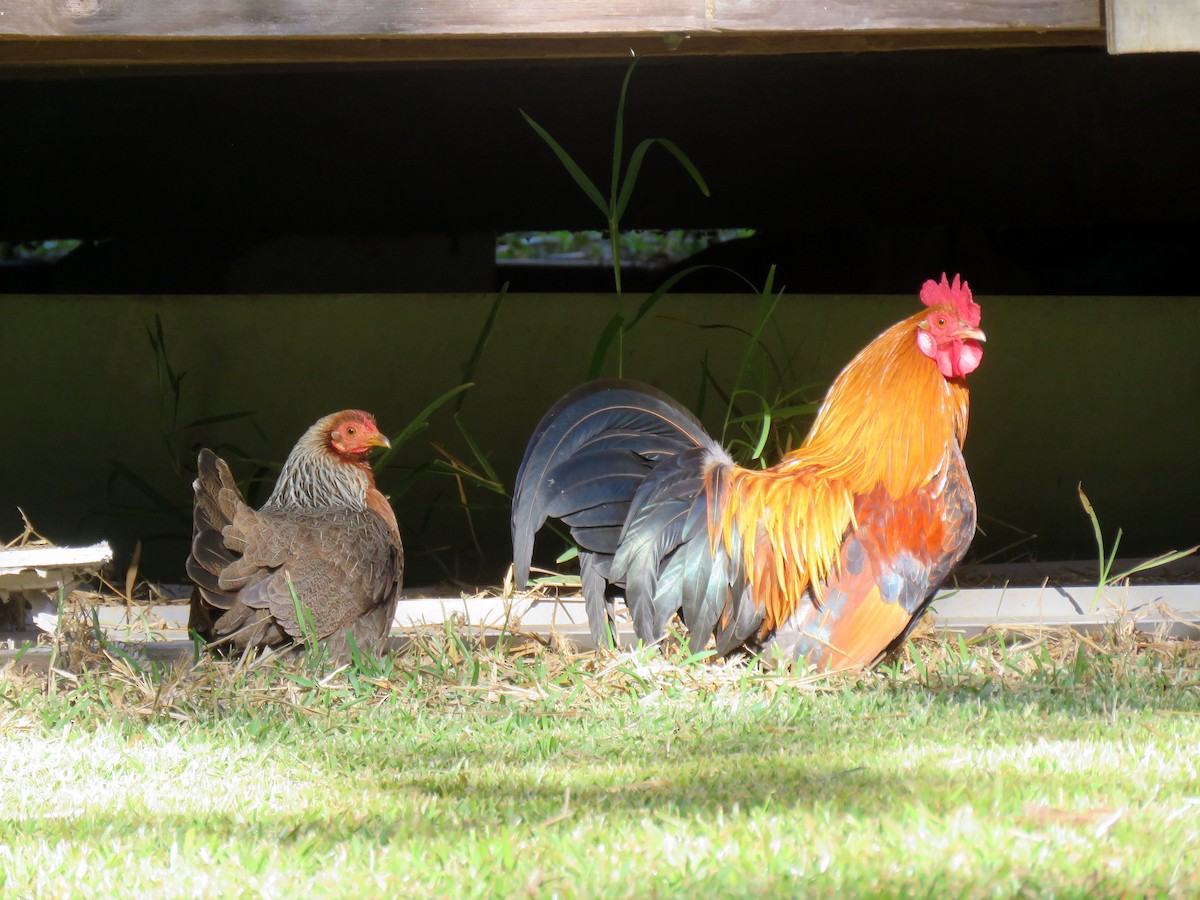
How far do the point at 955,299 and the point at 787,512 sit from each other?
85cm

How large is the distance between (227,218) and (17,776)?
6620mm

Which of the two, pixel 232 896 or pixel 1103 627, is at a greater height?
pixel 232 896

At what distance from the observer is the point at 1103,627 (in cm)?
419

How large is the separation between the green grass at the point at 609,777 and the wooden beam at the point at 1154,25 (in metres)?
1.86

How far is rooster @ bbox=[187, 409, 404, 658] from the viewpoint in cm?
369

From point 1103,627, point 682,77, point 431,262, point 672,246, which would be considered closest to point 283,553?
point 1103,627

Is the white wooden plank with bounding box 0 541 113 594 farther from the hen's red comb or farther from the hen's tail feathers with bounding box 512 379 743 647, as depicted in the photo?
the hen's red comb

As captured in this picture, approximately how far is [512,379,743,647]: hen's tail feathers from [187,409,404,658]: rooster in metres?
0.63

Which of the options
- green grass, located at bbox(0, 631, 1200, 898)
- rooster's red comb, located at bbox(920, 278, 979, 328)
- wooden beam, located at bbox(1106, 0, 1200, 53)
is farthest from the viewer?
rooster's red comb, located at bbox(920, 278, 979, 328)

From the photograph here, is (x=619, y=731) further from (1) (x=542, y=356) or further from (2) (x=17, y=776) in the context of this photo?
(1) (x=542, y=356)

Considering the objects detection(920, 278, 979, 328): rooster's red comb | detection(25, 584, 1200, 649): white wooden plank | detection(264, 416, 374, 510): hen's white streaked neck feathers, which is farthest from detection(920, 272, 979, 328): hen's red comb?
detection(264, 416, 374, 510): hen's white streaked neck feathers

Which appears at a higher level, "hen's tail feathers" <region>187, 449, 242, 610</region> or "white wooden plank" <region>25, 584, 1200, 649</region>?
"hen's tail feathers" <region>187, 449, 242, 610</region>

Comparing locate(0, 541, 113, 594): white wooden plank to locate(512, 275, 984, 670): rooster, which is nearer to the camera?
locate(512, 275, 984, 670): rooster

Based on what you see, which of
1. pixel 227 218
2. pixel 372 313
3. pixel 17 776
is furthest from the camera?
pixel 227 218
